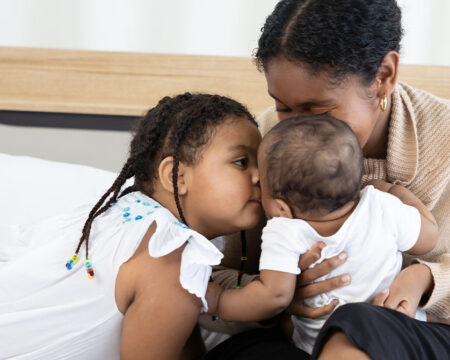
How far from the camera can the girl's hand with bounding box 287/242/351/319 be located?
37.1 inches

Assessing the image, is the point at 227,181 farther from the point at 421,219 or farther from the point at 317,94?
the point at 421,219

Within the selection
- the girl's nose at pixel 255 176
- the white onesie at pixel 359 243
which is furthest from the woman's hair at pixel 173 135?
the white onesie at pixel 359 243

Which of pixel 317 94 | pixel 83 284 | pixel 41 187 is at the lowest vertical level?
pixel 41 187

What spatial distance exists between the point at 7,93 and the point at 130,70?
18.2 inches

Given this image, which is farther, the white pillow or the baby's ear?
the white pillow

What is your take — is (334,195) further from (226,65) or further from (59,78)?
(59,78)

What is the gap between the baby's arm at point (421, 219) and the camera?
1.02m

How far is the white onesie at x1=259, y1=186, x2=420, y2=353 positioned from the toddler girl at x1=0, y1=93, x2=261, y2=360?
119 millimetres

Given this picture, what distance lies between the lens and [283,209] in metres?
0.96

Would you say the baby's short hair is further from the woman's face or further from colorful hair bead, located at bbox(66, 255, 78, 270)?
colorful hair bead, located at bbox(66, 255, 78, 270)

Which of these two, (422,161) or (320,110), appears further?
(422,161)

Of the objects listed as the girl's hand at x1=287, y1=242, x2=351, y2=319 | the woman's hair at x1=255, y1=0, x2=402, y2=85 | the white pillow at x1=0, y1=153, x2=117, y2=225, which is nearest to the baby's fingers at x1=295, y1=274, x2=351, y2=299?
the girl's hand at x1=287, y1=242, x2=351, y2=319

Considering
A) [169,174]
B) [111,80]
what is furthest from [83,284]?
[111,80]

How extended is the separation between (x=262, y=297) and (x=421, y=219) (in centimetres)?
33
